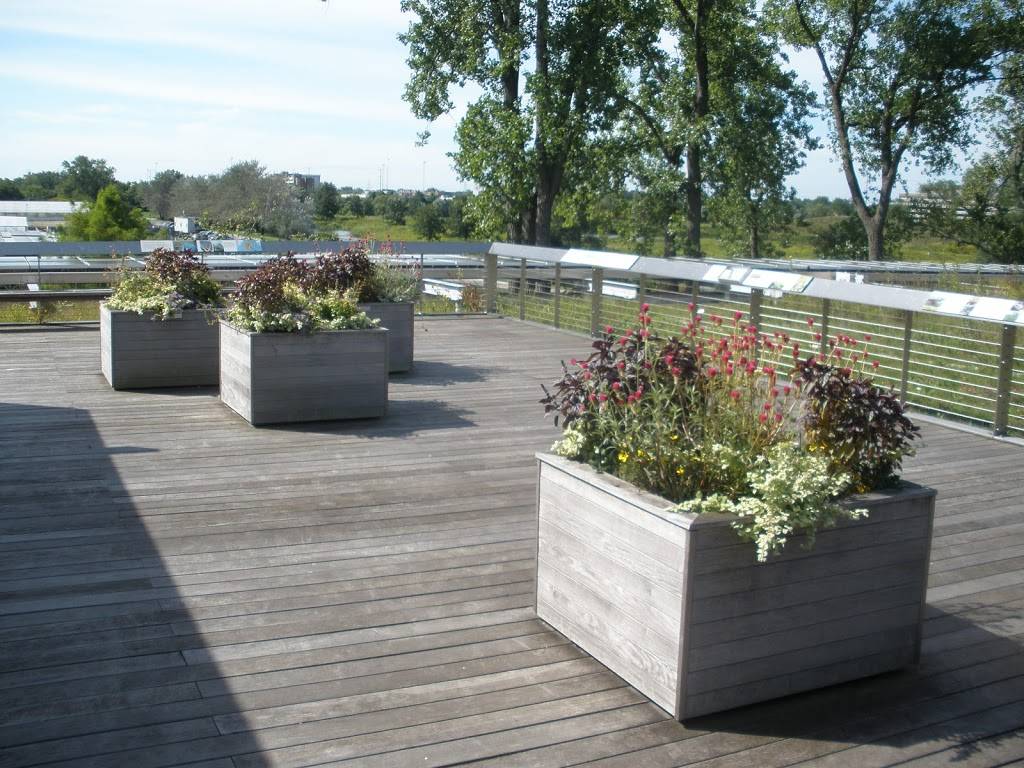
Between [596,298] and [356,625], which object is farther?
[596,298]

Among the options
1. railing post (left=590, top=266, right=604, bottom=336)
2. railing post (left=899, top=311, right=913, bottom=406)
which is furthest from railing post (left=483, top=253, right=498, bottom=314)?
railing post (left=899, top=311, right=913, bottom=406)

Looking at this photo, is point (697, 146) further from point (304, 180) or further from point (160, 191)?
point (160, 191)

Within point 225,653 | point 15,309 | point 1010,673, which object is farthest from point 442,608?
point 15,309

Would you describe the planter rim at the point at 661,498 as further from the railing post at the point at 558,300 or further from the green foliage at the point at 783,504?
the railing post at the point at 558,300

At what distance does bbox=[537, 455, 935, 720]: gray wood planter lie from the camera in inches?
113

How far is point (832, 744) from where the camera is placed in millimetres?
2783

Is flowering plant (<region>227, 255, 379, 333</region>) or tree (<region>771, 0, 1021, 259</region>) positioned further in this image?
tree (<region>771, 0, 1021, 259</region>)

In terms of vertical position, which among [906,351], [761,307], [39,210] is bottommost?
[906,351]

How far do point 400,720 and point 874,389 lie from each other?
1.74 metres

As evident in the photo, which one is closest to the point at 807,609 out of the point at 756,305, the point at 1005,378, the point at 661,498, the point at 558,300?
the point at 661,498

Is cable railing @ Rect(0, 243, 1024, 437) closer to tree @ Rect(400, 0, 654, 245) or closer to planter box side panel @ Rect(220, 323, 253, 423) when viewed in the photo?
planter box side panel @ Rect(220, 323, 253, 423)

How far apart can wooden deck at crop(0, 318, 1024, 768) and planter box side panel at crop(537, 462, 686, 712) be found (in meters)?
0.09

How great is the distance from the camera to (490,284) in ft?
40.3

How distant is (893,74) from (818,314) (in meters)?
16.2
